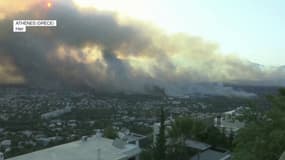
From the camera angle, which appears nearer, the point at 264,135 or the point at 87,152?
the point at 264,135

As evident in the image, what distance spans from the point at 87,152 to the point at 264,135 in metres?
13.4

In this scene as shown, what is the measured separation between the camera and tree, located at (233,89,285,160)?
14.4m

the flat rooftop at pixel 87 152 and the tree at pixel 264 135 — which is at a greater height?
the tree at pixel 264 135

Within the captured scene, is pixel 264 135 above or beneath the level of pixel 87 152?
above

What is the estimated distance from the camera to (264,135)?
15.6 meters

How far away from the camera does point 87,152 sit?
25250 millimetres

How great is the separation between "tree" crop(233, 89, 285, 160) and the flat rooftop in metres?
10.5

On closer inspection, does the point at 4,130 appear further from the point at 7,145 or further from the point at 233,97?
the point at 233,97

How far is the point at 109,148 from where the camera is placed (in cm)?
2672

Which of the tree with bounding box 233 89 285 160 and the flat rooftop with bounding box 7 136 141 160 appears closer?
the tree with bounding box 233 89 285 160

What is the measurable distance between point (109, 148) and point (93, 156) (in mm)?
2608

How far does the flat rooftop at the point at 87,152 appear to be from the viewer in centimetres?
2344

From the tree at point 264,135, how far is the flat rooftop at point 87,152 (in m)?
10.5

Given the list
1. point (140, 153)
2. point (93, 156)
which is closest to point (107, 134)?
point (140, 153)
